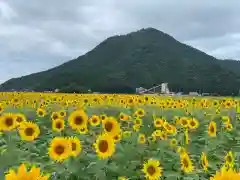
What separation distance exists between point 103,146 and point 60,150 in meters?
0.34

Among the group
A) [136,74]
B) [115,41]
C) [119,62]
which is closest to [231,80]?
[136,74]

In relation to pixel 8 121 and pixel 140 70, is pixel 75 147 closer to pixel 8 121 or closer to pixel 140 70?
pixel 8 121

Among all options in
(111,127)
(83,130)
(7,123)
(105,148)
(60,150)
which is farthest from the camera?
(83,130)

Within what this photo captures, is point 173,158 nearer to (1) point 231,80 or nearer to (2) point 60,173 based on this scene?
(2) point 60,173

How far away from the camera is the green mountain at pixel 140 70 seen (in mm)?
64794

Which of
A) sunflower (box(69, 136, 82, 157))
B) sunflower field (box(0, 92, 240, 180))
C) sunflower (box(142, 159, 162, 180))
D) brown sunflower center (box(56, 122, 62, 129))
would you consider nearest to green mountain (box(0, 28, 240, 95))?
sunflower field (box(0, 92, 240, 180))

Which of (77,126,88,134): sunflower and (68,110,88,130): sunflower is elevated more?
(68,110,88,130): sunflower

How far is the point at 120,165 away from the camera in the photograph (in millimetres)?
3486

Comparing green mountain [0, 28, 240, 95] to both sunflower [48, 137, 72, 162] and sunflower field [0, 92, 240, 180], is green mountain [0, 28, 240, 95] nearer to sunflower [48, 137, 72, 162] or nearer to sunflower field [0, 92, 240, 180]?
sunflower field [0, 92, 240, 180]

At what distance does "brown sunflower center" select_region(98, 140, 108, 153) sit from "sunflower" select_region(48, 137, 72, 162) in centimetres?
28

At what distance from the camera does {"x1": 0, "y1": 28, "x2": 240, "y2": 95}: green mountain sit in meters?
64.8

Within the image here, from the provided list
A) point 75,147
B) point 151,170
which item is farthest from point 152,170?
point 75,147

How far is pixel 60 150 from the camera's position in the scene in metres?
2.99

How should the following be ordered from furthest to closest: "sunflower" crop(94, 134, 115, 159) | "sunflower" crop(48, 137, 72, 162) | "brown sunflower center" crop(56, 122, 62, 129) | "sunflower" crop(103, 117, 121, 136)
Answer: "brown sunflower center" crop(56, 122, 62, 129) < "sunflower" crop(103, 117, 121, 136) < "sunflower" crop(94, 134, 115, 159) < "sunflower" crop(48, 137, 72, 162)
